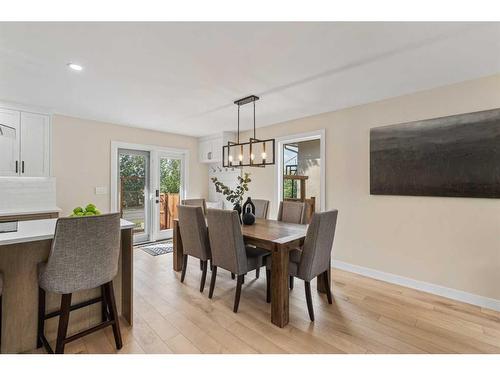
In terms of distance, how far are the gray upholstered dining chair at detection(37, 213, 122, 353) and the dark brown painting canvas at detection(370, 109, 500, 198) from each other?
3102mm

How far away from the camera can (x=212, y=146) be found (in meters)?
5.29

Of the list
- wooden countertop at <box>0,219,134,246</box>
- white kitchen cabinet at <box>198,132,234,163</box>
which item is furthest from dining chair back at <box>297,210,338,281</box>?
white kitchen cabinet at <box>198,132,234,163</box>

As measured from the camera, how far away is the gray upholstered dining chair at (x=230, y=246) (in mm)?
2281

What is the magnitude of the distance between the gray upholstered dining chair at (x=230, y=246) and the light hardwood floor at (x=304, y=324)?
0.36 metres

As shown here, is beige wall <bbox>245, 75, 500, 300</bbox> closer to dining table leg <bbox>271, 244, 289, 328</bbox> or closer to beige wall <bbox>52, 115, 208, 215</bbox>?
dining table leg <bbox>271, 244, 289, 328</bbox>

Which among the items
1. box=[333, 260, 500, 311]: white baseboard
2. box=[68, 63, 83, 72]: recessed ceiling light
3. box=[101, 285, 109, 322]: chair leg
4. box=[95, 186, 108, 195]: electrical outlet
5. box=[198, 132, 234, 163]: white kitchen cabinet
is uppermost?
box=[68, 63, 83, 72]: recessed ceiling light

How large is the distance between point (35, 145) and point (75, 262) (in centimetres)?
298

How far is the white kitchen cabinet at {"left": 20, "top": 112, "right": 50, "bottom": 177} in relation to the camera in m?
3.36

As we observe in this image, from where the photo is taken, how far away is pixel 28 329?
5.71ft

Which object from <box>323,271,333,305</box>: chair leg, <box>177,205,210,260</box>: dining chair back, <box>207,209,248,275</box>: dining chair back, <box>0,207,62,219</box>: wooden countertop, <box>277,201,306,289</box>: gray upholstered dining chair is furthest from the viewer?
<box>277,201,306,289</box>: gray upholstered dining chair

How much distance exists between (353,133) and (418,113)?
0.78 metres

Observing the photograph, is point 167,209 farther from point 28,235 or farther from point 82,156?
point 28,235

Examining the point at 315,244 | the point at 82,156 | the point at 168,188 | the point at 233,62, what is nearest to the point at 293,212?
the point at 315,244
